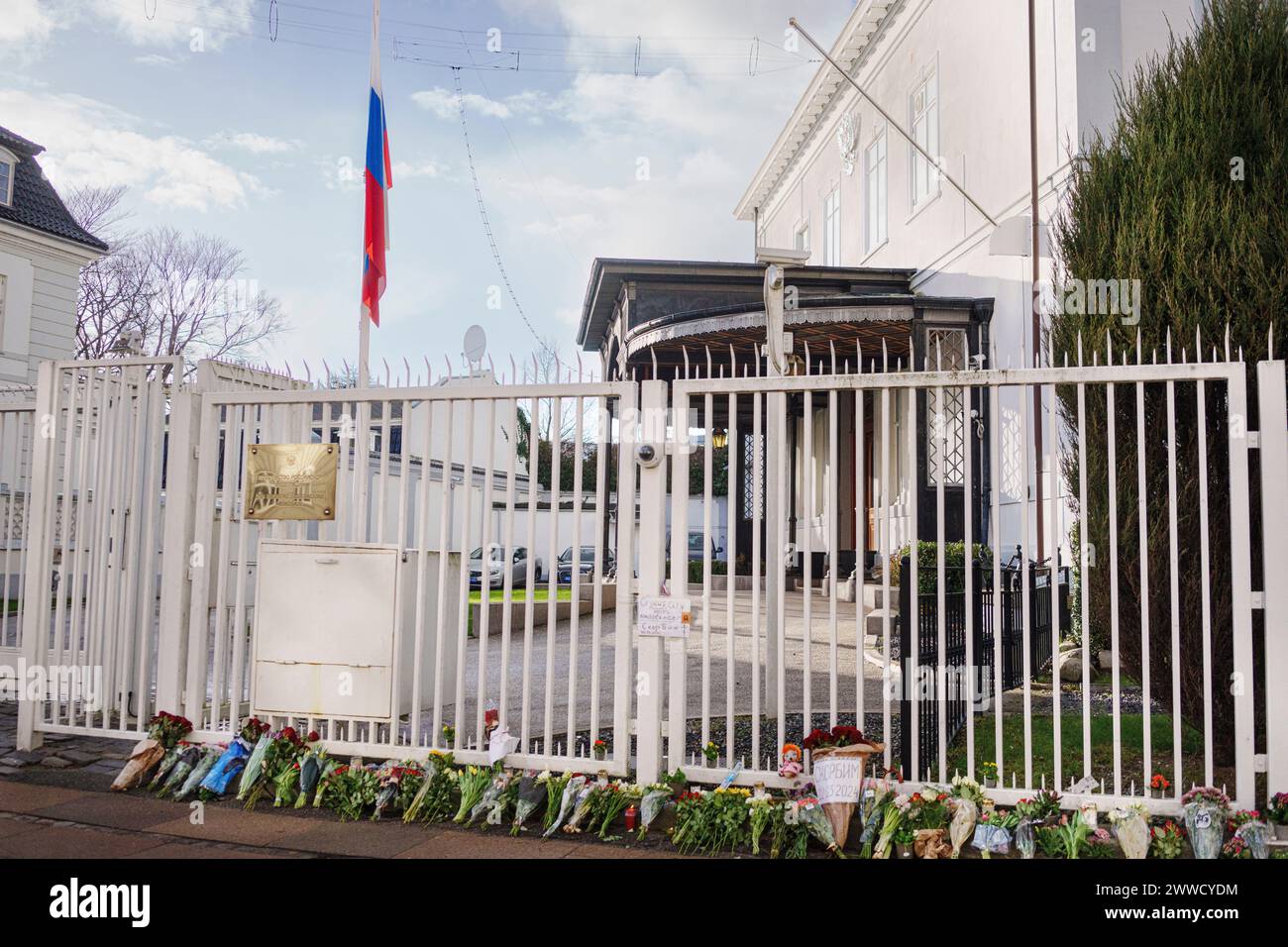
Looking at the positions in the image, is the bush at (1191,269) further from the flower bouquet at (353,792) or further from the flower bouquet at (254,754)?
the flower bouquet at (254,754)

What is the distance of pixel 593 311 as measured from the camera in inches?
656

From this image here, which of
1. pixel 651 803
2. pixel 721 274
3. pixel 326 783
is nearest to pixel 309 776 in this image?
pixel 326 783

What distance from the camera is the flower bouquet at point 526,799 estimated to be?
14.4ft

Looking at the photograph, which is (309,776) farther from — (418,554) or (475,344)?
(475,344)

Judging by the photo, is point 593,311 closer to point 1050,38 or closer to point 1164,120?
point 1050,38

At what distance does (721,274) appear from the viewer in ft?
46.1

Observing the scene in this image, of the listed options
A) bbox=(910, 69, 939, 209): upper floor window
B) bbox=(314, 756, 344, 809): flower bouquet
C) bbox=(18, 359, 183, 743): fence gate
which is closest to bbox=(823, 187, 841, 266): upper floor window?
bbox=(910, 69, 939, 209): upper floor window

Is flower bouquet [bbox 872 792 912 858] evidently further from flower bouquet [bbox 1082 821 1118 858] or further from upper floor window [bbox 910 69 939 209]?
upper floor window [bbox 910 69 939 209]

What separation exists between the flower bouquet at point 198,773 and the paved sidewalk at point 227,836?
0.23ft

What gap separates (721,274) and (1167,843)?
1105 centimetres

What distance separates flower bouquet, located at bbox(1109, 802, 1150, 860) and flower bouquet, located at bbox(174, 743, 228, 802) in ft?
13.9
